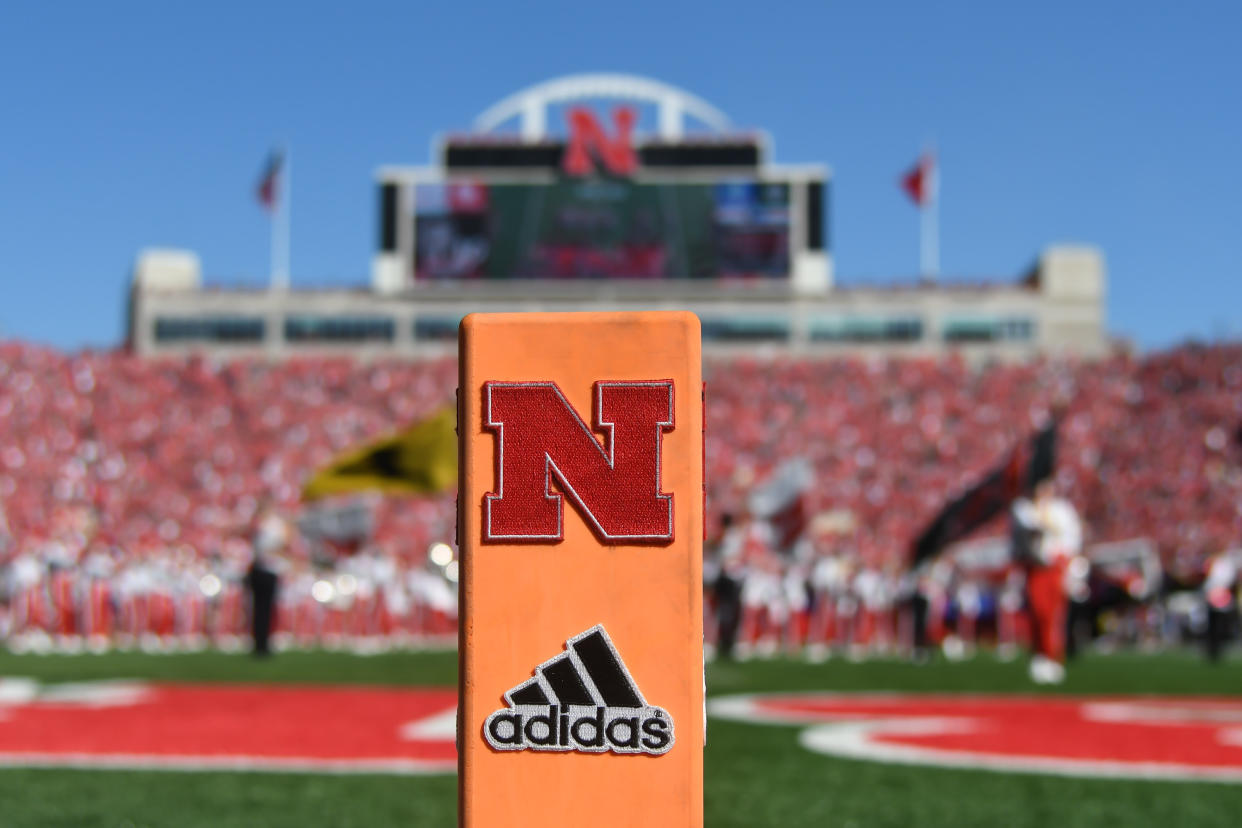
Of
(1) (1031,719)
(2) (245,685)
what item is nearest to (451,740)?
(1) (1031,719)

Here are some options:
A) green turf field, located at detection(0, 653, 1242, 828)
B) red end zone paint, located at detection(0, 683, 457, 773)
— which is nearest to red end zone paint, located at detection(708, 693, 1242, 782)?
green turf field, located at detection(0, 653, 1242, 828)

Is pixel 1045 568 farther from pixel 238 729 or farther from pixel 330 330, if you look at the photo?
pixel 330 330

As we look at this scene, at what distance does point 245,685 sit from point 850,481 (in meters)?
23.1

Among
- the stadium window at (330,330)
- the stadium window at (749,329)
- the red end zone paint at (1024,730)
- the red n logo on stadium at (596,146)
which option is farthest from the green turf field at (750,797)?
the stadium window at (330,330)

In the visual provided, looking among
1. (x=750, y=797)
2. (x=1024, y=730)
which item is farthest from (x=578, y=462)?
(x=1024, y=730)

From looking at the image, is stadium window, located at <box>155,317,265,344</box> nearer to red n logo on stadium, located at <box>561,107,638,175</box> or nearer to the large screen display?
the large screen display

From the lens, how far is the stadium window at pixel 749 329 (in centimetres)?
4747

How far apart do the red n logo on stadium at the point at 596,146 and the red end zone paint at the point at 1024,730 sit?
3504 cm

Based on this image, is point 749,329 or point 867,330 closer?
point 749,329

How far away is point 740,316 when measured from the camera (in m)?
47.6

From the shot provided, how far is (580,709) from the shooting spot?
2.52 meters

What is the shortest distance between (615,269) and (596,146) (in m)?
3.99

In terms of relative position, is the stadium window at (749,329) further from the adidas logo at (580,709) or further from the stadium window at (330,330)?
the adidas logo at (580,709)

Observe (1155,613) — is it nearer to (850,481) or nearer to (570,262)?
(850,481)
